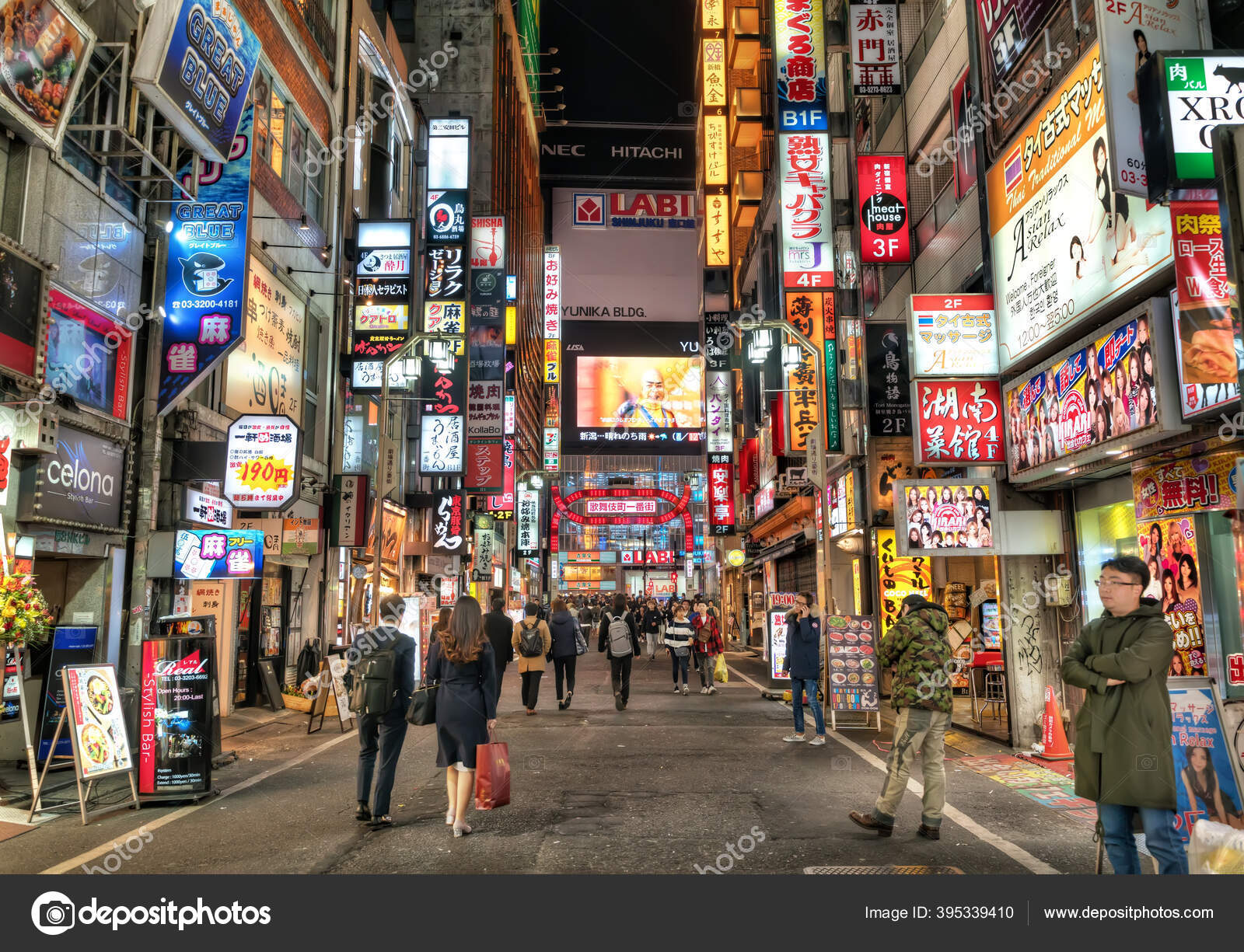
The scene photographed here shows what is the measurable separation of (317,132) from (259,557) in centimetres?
1225

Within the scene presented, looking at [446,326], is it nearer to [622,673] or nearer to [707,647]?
[707,647]

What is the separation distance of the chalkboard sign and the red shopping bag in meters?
10.7

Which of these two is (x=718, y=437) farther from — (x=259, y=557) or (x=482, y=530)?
(x=259, y=557)

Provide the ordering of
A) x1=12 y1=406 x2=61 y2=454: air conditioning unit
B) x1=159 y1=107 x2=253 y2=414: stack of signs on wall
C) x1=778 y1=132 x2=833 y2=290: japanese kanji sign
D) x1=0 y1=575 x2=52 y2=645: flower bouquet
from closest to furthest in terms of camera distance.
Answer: x1=0 y1=575 x2=52 y2=645: flower bouquet → x1=12 y1=406 x2=61 y2=454: air conditioning unit → x1=159 y1=107 x2=253 y2=414: stack of signs on wall → x1=778 y1=132 x2=833 y2=290: japanese kanji sign

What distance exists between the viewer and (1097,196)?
9.20m

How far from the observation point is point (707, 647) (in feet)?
66.2

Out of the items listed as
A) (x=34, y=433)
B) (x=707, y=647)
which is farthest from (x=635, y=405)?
(x=34, y=433)

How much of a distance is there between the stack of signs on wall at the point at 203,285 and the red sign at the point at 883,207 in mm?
11003

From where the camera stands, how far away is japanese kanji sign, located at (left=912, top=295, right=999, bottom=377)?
38.7 feet

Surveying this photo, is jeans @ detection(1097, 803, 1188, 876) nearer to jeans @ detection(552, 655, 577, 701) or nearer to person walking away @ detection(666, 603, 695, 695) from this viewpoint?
jeans @ detection(552, 655, 577, 701)

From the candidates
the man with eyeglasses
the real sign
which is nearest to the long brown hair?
the man with eyeglasses

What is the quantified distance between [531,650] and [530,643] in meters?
0.12

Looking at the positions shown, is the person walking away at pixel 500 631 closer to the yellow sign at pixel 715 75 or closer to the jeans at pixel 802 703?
the jeans at pixel 802 703
